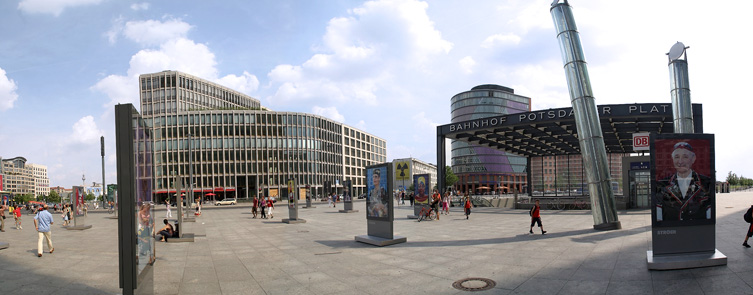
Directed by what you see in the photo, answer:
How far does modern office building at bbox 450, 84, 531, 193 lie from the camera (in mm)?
125250

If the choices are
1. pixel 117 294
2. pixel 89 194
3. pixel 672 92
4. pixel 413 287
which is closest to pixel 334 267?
pixel 413 287

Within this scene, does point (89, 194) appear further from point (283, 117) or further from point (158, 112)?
point (283, 117)

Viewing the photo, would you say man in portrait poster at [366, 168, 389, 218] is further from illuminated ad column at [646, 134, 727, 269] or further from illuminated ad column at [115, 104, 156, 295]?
illuminated ad column at [115, 104, 156, 295]

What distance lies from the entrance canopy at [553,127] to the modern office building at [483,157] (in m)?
80.6

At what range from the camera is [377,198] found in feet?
48.6

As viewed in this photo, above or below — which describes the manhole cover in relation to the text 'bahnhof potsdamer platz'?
below

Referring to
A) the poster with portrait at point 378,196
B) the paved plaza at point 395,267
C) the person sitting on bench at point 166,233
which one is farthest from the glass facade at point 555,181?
the person sitting on bench at point 166,233

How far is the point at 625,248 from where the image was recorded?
11.7 meters

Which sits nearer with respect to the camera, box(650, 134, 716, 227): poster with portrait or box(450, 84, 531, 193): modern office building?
box(650, 134, 716, 227): poster with portrait

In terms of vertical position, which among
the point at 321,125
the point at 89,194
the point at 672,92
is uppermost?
the point at 321,125

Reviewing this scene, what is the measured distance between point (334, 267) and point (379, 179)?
17.4 feet

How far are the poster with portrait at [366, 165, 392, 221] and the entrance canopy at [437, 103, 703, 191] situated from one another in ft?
49.3

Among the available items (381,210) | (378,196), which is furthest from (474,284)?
(378,196)

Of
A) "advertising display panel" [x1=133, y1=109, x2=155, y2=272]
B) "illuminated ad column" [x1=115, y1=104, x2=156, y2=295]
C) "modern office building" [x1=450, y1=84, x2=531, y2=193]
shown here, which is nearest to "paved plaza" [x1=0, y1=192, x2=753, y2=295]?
"advertising display panel" [x1=133, y1=109, x2=155, y2=272]
